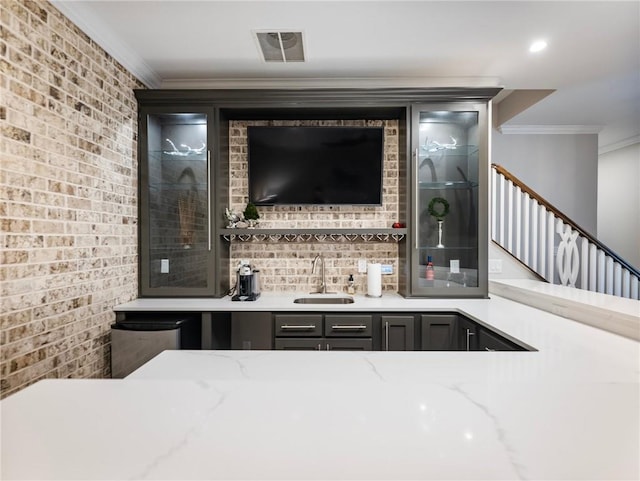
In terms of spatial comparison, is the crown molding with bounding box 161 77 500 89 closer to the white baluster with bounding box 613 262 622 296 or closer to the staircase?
the staircase

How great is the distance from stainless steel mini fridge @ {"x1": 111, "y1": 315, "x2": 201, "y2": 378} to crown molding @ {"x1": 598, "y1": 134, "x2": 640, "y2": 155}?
6.02m

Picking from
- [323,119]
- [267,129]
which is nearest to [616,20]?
[323,119]

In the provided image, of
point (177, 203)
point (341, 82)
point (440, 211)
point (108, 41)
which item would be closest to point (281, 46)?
point (341, 82)

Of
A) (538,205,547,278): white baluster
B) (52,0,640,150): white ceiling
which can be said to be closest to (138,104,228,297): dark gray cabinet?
(52,0,640,150): white ceiling

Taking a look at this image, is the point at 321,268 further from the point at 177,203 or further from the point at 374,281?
the point at 177,203

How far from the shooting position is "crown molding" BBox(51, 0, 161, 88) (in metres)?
1.92

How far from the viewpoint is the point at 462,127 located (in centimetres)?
282

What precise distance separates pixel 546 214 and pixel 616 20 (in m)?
1.73

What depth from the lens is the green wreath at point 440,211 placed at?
283 cm

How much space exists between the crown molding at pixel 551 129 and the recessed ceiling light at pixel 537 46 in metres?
1.75

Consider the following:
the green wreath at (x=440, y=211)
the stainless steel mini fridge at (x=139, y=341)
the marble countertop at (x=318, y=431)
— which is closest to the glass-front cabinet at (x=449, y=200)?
the green wreath at (x=440, y=211)

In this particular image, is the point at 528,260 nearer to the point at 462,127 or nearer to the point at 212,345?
the point at 462,127

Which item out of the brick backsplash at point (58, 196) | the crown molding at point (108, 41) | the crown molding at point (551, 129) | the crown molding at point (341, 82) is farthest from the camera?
the crown molding at point (551, 129)

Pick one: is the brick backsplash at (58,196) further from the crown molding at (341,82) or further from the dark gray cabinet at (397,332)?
the dark gray cabinet at (397,332)
